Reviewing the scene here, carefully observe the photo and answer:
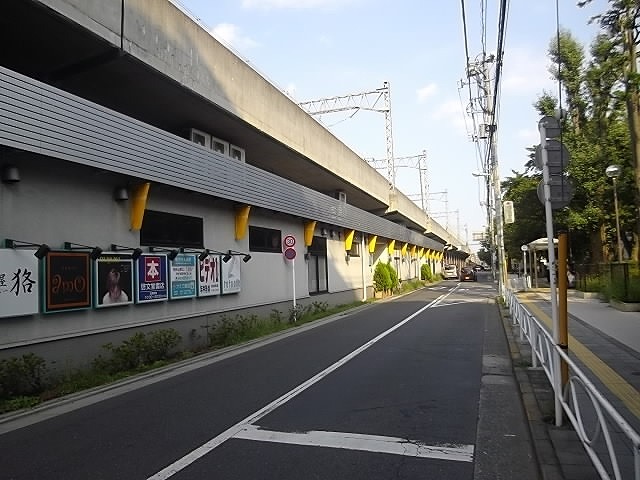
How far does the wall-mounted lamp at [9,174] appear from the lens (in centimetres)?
911

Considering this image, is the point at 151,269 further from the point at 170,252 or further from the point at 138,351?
the point at 138,351

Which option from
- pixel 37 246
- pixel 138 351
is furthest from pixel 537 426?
pixel 37 246

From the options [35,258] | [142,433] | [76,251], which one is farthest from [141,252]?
[142,433]

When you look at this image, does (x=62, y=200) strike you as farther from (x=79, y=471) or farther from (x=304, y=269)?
(x=304, y=269)

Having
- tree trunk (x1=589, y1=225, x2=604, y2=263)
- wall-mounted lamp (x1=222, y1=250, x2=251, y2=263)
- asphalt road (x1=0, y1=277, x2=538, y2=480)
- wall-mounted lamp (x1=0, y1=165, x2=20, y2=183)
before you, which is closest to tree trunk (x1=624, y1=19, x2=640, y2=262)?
asphalt road (x1=0, y1=277, x2=538, y2=480)

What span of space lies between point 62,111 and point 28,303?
11.2ft

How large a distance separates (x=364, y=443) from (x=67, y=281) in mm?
6956

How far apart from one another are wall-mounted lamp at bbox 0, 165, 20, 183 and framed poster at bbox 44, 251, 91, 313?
144cm

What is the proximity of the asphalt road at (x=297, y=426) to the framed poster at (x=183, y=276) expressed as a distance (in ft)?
9.44

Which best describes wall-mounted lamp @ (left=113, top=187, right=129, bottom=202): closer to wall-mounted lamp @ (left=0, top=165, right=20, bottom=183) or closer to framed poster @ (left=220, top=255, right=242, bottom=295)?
wall-mounted lamp @ (left=0, top=165, right=20, bottom=183)

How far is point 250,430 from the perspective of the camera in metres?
6.32

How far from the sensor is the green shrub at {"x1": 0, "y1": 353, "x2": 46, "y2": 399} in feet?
27.0

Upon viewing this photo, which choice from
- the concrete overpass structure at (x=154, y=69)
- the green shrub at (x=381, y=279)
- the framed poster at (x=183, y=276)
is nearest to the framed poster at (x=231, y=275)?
the framed poster at (x=183, y=276)

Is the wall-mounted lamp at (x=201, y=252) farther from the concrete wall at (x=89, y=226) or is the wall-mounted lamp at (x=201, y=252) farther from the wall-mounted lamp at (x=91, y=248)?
the wall-mounted lamp at (x=91, y=248)
